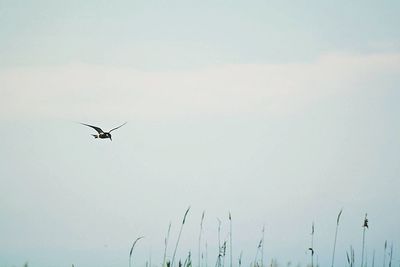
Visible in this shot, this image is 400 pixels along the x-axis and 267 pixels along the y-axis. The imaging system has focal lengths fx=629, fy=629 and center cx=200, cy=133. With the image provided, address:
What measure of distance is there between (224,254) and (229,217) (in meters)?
0.68

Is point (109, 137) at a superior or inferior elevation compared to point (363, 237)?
superior

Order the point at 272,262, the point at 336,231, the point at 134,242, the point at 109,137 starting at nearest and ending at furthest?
1. the point at 134,242
2. the point at 272,262
3. the point at 336,231
4. the point at 109,137

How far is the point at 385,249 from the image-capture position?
11.0 m

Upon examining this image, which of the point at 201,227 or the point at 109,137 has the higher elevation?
the point at 109,137

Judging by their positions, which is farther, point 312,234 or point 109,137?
point 109,137

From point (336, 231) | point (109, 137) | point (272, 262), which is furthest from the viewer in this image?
point (109, 137)

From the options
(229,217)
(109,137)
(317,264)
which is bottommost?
(317,264)

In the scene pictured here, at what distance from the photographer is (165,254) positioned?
884 cm

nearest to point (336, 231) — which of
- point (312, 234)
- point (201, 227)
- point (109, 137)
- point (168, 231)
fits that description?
point (312, 234)

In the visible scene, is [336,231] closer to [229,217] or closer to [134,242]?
[229,217]

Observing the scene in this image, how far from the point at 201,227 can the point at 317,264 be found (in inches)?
83.5

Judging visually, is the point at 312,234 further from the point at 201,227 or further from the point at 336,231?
the point at 201,227

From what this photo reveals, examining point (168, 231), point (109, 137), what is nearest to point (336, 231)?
point (168, 231)

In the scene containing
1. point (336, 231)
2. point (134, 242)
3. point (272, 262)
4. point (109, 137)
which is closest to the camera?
point (134, 242)
